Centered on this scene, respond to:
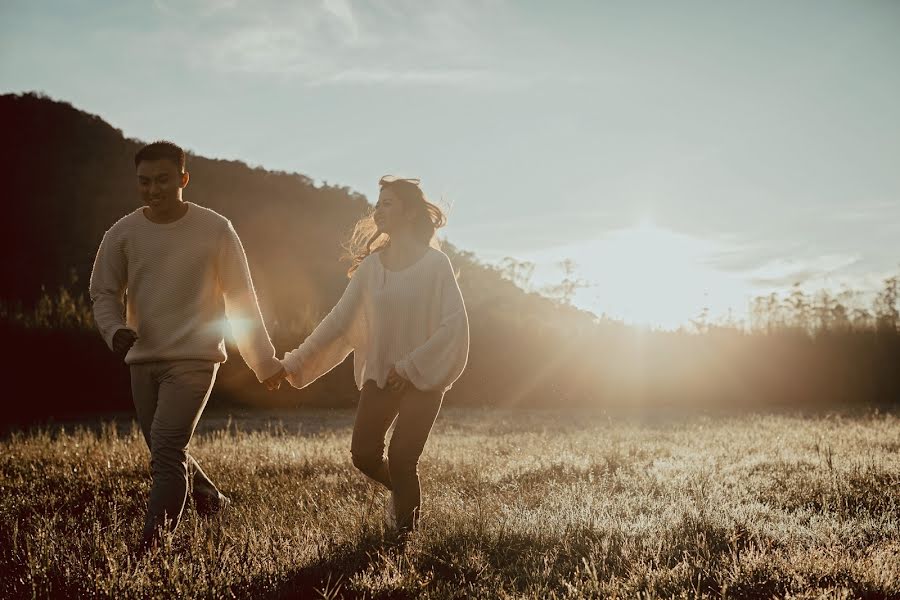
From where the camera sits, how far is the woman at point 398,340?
4746mm

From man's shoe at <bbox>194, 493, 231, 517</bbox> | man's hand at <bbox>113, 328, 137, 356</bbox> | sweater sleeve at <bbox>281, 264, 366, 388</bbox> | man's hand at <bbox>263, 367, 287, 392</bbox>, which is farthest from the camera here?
man's shoe at <bbox>194, 493, 231, 517</bbox>

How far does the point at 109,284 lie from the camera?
4.85 meters

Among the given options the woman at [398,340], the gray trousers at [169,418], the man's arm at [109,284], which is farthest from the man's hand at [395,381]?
the man's arm at [109,284]

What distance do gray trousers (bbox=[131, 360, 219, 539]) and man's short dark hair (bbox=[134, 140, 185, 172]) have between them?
4.38ft

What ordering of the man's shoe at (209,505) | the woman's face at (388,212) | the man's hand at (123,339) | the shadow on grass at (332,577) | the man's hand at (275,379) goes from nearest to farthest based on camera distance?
1. the shadow on grass at (332,577)
2. the man's hand at (123,339)
3. the woman's face at (388,212)
4. the man's hand at (275,379)
5. the man's shoe at (209,505)

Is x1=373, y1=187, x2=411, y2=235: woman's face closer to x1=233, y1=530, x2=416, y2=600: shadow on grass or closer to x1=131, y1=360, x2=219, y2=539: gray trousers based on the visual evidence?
x1=131, y1=360, x2=219, y2=539: gray trousers

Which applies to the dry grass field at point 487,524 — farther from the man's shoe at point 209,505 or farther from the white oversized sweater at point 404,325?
the white oversized sweater at point 404,325

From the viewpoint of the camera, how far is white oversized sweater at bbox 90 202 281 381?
4750 millimetres

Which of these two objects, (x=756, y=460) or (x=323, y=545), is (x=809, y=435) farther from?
(x=323, y=545)

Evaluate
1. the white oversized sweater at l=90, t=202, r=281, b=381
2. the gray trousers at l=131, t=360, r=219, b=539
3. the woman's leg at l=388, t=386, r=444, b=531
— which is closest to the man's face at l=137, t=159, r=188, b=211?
the white oversized sweater at l=90, t=202, r=281, b=381

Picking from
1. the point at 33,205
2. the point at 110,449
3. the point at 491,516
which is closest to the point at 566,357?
the point at 110,449

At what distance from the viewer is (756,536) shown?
4.69 metres

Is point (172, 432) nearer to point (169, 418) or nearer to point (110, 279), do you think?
point (169, 418)

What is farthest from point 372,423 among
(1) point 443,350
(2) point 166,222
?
(2) point 166,222
